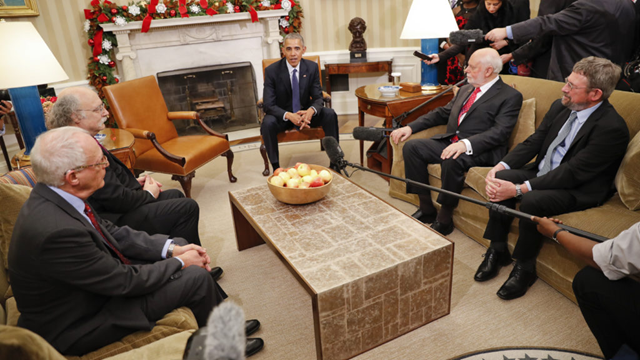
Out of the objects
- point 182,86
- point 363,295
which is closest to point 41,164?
point 363,295

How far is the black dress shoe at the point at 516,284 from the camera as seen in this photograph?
7.29 feet

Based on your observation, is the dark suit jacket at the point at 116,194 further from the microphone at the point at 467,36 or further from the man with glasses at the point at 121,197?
the microphone at the point at 467,36

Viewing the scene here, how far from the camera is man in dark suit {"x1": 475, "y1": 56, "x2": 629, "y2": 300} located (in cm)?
211

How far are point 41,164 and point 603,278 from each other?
2114 millimetres

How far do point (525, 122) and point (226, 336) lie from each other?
2.71 m

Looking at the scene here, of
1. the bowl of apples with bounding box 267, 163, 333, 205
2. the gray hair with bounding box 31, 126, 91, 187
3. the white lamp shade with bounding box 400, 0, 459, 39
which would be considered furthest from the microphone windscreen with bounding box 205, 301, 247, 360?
the white lamp shade with bounding box 400, 0, 459, 39

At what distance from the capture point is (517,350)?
188 centimetres

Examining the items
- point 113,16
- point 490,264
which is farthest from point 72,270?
point 113,16

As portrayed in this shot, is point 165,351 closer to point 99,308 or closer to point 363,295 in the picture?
point 99,308

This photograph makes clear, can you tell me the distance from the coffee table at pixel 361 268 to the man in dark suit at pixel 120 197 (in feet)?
1.38

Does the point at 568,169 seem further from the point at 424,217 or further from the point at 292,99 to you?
the point at 292,99

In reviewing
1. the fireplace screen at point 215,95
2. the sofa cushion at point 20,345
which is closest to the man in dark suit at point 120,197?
the sofa cushion at point 20,345

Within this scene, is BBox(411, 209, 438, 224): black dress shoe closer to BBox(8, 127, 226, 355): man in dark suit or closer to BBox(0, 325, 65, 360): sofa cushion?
BBox(8, 127, 226, 355): man in dark suit

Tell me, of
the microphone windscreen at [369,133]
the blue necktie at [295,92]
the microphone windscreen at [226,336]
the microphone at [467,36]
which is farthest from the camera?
the blue necktie at [295,92]
